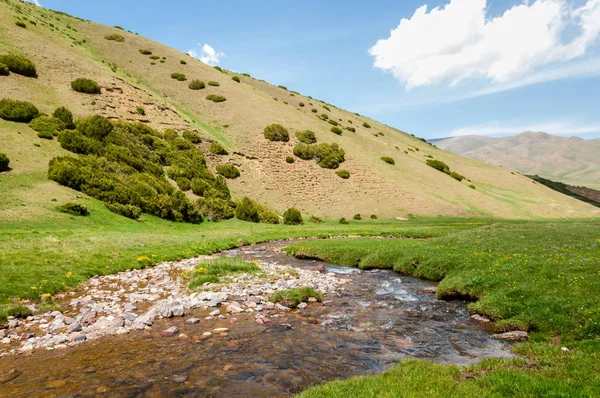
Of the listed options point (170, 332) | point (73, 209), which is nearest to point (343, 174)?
point (73, 209)

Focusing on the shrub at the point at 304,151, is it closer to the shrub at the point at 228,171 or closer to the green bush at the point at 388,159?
the shrub at the point at 228,171

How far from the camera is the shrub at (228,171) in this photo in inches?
2665

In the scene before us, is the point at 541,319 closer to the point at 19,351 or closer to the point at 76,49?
the point at 19,351

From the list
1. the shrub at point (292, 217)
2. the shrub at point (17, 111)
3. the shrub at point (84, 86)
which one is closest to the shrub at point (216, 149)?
the shrub at point (292, 217)

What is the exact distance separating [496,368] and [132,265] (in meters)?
22.4

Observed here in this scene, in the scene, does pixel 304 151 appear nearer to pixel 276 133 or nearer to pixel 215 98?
pixel 276 133

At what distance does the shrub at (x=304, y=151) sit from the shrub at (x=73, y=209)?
5006 cm

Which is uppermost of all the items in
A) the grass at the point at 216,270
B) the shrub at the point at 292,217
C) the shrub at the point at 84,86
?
the shrub at the point at 84,86

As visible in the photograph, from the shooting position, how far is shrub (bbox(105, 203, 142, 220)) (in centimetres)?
4147

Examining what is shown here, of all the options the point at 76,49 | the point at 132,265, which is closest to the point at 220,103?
the point at 76,49

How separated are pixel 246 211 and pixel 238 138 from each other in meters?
29.0

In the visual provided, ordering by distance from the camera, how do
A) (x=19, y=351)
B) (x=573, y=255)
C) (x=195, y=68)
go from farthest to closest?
(x=195, y=68) → (x=573, y=255) → (x=19, y=351)

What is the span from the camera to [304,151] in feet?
263

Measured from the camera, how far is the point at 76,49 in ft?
269
